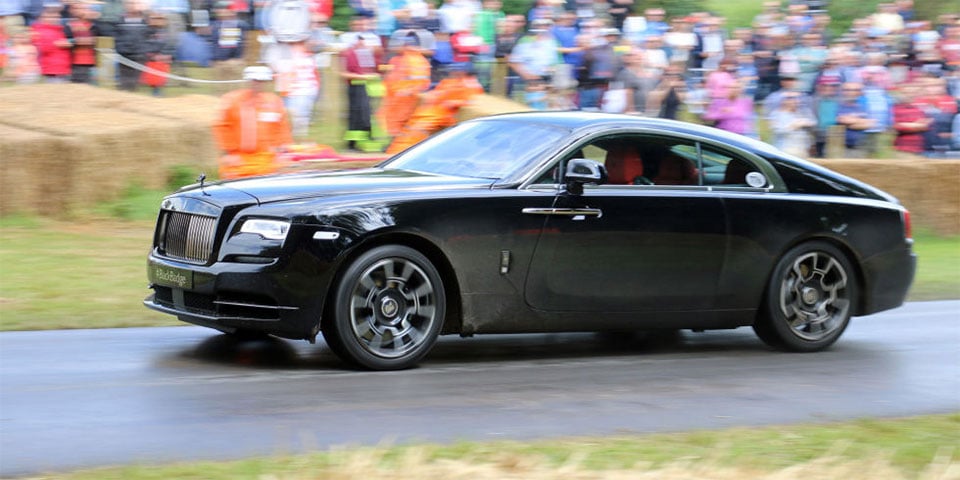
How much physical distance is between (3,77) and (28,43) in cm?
72

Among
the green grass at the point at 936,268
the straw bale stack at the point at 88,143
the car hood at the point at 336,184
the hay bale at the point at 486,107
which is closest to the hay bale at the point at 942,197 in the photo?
the green grass at the point at 936,268

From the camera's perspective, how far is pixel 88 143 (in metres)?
15.0

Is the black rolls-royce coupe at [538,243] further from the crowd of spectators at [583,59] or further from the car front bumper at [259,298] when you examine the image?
the crowd of spectators at [583,59]

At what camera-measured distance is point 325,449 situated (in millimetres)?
6012

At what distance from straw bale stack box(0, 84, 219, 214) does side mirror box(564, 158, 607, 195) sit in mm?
7997

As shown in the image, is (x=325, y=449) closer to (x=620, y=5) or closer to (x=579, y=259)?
(x=579, y=259)

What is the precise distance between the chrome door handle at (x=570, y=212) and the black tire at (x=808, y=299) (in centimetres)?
151

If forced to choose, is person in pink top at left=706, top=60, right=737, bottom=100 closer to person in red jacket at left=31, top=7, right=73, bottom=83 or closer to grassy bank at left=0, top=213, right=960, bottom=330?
grassy bank at left=0, top=213, right=960, bottom=330

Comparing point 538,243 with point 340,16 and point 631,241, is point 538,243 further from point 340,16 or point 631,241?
point 340,16

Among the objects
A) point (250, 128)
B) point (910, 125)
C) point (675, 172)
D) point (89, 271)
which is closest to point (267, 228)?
point (675, 172)

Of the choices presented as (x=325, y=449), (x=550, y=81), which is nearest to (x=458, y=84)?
(x=550, y=81)

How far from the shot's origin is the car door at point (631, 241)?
334 inches

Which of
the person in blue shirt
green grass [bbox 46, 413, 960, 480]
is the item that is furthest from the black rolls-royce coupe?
the person in blue shirt

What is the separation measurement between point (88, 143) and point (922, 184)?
33.5 ft
